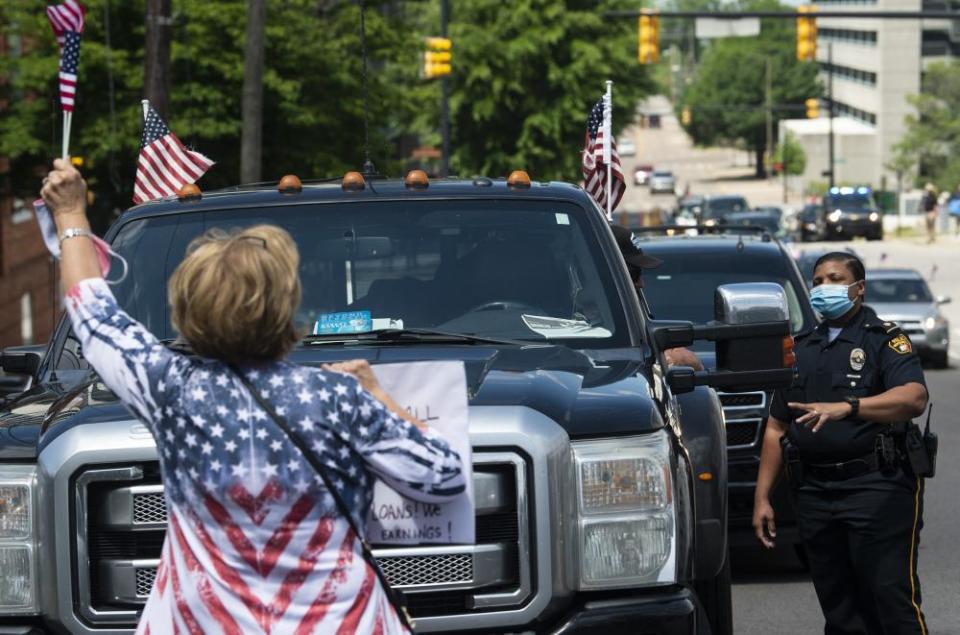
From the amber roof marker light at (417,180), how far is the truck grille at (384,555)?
79.0 inches

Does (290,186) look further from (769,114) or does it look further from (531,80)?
(769,114)

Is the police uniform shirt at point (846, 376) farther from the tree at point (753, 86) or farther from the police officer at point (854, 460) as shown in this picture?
the tree at point (753, 86)

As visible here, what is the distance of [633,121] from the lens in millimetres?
60594

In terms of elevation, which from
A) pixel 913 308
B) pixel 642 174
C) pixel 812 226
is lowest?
pixel 642 174

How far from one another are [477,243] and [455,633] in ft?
6.18

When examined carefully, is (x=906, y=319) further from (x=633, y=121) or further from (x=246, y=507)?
(x=633, y=121)

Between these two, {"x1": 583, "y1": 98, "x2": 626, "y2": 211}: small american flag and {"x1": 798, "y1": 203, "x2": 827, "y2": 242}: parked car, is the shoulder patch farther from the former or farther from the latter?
{"x1": 798, "y1": 203, "x2": 827, "y2": 242}: parked car

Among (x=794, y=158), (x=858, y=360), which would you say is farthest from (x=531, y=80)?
(x=794, y=158)

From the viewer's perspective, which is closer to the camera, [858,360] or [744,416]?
[858,360]

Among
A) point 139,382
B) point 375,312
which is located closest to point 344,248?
point 375,312

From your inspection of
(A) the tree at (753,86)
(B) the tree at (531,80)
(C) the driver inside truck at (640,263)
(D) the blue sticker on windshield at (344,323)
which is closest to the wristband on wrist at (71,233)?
(D) the blue sticker on windshield at (344,323)

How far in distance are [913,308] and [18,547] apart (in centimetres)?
2320

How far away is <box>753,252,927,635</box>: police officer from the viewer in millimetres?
6496

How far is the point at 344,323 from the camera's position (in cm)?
591
